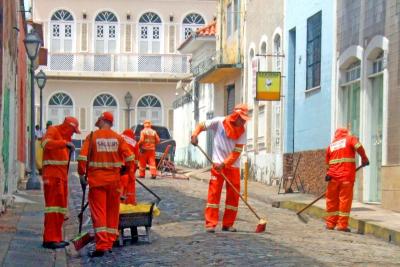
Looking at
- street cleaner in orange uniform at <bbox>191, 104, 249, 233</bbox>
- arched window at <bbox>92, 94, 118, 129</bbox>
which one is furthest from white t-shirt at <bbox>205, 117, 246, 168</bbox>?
arched window at <bbox>92, 94, 118, 129</bbox>

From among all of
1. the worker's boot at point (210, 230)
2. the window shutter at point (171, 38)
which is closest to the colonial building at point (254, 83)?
the worker's boot at point (210, 230)

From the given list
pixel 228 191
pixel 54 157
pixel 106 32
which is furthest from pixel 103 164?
pixel 106 32

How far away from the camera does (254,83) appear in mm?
25469

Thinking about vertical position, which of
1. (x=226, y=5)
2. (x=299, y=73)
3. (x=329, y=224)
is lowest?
(x=329, y=224)

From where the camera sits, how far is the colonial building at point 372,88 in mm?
15523

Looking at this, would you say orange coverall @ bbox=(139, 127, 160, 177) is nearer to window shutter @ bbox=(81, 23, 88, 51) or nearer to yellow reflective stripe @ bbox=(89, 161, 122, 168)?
yellow reflective stripe @ bbox=(89, 161, 122, 168)

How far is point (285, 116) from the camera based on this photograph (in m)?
22.7

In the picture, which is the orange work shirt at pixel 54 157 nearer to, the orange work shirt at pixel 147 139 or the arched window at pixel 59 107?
the orange work shirt at pixel 147 139

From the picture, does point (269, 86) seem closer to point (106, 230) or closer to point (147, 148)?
point (147, 148)

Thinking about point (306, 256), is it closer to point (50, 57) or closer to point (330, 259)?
point (330, 259)

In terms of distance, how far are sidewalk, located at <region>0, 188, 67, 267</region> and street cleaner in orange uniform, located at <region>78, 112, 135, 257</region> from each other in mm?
561

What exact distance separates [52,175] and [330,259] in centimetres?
347

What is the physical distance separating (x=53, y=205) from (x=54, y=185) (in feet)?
0.80

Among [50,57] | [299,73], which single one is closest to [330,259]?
[299,73]
